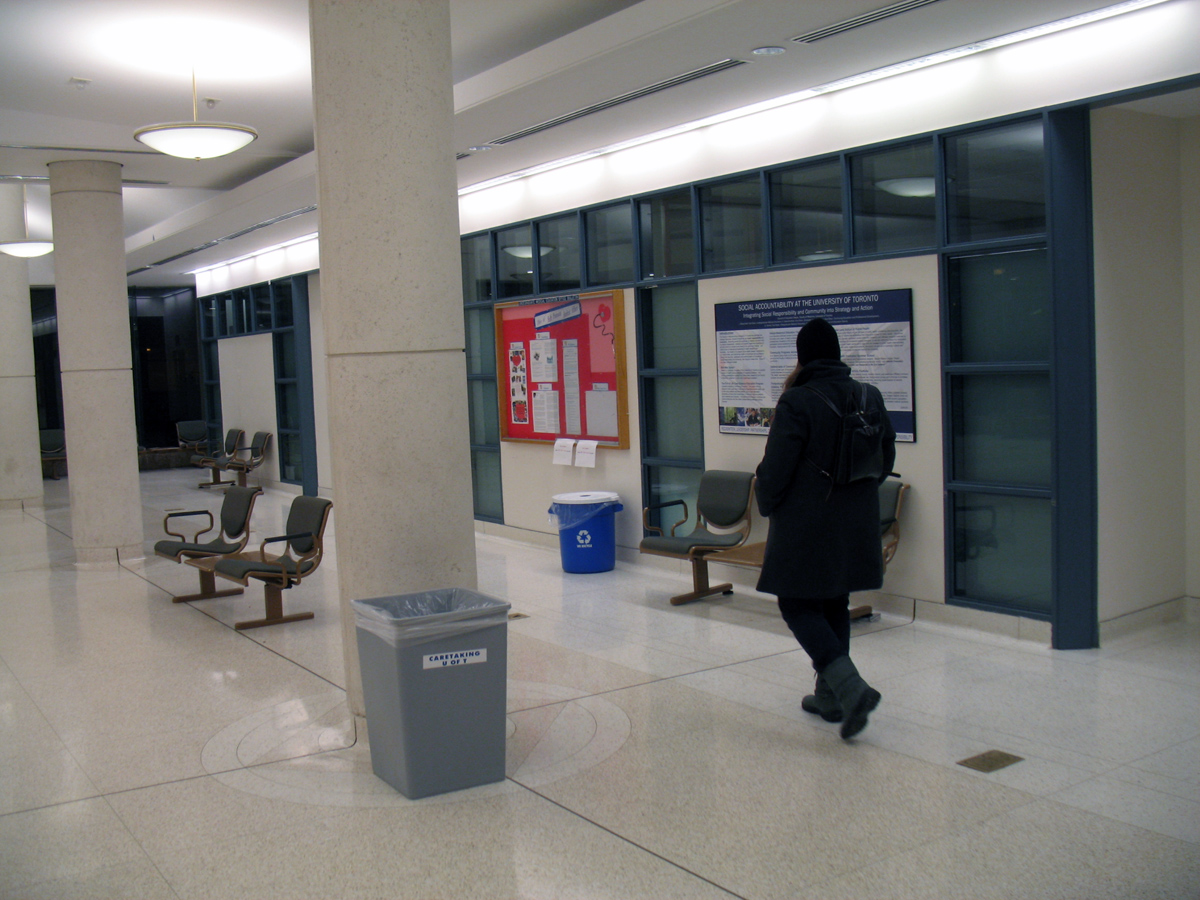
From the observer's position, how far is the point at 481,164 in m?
9.05

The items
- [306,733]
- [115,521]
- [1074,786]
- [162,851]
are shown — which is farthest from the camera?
[115,521]

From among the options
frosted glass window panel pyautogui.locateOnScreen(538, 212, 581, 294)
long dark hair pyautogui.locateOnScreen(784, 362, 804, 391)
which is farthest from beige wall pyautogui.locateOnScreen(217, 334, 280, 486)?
long dark hair pyautogui.locateOnScreen(784, 362, 804, 391)

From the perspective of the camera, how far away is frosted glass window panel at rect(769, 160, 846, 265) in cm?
705

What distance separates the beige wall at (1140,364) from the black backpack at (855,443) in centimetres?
202

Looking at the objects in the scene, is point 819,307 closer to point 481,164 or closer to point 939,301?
point 939,301

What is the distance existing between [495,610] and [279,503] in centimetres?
1123

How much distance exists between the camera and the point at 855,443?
4.52 metres

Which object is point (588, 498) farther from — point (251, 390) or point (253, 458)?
point (251, 390)

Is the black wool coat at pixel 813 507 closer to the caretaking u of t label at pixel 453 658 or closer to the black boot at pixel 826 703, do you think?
the black boot at pixel 826 703

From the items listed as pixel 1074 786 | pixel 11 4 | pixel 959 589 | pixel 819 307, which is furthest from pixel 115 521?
pixel 1074 786

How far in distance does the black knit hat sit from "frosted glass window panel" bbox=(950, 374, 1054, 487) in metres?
1.90

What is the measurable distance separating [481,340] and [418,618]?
7446mm

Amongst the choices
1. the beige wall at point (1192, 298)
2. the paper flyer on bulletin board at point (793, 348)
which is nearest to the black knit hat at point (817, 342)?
the paper flyer on bulletin board at point (793, 348)

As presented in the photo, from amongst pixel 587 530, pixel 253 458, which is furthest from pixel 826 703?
pixel 253 458
